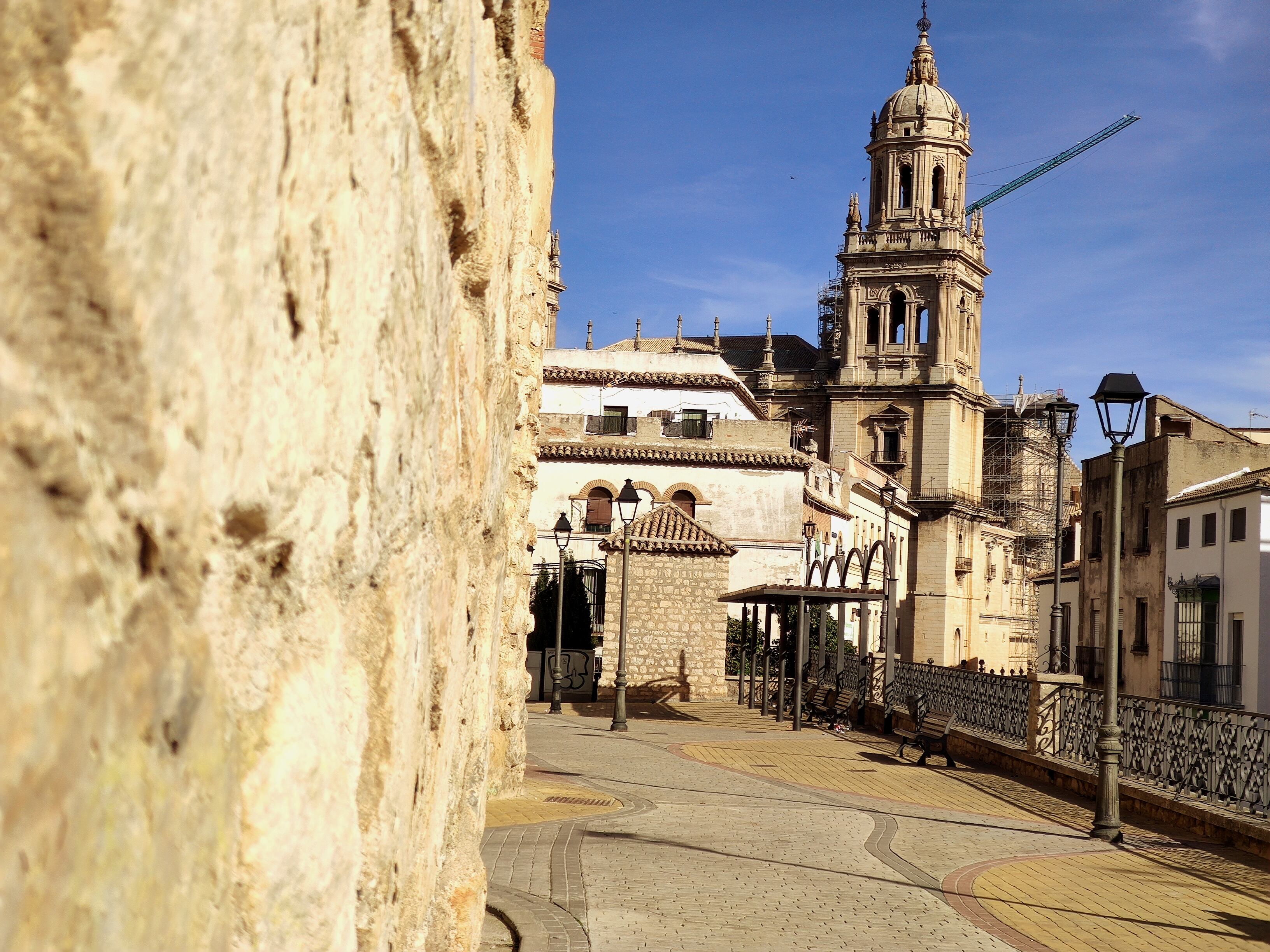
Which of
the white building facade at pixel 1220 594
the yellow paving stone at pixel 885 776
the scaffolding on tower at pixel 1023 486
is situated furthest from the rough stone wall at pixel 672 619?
the scaffolding on tower at pixel 1023 486

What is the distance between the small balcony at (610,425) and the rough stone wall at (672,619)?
19339mm

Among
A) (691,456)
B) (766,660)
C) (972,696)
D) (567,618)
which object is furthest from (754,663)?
(691,456)

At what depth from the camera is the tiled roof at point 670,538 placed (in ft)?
98.2

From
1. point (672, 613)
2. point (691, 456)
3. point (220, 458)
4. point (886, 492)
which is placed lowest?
point (672, 613)

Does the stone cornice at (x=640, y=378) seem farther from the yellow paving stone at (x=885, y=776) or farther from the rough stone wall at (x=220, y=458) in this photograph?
the rough stone wall at (x=220, y=458)

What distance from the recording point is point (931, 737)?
18188 mm

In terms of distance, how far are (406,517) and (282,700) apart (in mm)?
585

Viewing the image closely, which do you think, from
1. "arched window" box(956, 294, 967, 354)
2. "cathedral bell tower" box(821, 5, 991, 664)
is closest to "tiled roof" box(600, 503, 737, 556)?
"cathedral bell tower" box(821, 5, 991, 664)

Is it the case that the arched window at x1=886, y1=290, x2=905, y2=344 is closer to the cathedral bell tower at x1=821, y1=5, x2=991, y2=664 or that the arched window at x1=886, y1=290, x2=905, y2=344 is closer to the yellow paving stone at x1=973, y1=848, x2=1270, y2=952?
the cathedral bell tower at x1=821, y1=5, x2=991, y2=664

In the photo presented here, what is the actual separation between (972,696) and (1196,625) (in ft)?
73.5

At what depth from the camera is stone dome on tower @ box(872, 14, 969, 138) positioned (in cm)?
8062

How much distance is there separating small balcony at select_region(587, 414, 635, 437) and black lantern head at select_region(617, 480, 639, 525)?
22.3 meters

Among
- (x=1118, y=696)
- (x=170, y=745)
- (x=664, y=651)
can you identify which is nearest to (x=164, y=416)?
(x=170, y=745)

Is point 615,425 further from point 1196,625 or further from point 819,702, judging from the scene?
point 819,702
